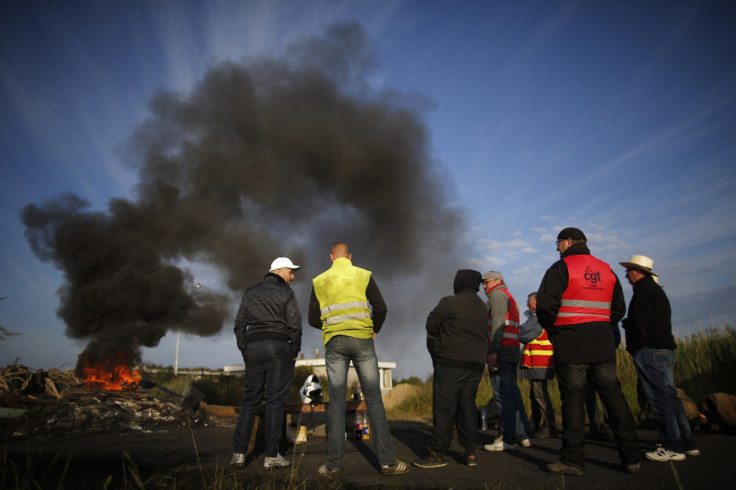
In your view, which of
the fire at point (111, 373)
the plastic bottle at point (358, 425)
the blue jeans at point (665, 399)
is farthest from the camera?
the fire at point (111, 373)

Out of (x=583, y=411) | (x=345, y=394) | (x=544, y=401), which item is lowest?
(x=544, y=401)

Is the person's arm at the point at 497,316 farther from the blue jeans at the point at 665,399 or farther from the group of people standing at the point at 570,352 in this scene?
the blue jeans at the point at 665,399

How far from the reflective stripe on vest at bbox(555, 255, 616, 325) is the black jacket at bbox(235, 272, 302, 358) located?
2618 millimetres

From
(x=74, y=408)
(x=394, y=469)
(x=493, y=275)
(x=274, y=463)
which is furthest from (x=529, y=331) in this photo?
(x=74, y=408)

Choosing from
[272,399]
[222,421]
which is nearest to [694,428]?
[272,399]

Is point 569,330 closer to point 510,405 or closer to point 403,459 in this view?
point 510,405

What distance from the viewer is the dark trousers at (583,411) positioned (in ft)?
12.6

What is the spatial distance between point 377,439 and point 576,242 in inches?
103

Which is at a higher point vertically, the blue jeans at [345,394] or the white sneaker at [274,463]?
the blue jeans at [345,394]

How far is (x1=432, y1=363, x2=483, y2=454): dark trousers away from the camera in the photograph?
4.51m

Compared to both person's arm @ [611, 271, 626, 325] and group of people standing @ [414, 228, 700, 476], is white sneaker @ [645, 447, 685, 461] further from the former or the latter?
person's arm @ [611, 271, 626, 325]

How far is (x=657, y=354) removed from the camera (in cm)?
459

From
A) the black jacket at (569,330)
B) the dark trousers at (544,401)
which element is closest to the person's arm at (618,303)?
the black jacket at (569,330)

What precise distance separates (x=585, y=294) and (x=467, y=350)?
125 cm
